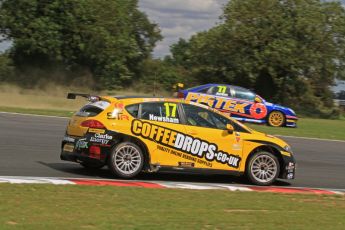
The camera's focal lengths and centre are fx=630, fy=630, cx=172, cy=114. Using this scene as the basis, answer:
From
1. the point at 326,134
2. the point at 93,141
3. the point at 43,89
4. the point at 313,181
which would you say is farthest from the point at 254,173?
the point at 43,89

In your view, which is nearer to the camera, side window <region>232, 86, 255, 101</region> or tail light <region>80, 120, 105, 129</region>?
tail light <region>80, 120, 105, 129</region>

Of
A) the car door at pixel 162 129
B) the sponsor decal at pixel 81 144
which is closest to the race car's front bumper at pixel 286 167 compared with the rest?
the car door at pixel 162 129

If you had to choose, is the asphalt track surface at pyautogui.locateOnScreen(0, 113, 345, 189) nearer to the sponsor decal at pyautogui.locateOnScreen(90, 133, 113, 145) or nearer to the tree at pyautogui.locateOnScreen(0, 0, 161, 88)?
the sponsor decal at pyautogui.locateOnScreen(90, 133, 113, 145)

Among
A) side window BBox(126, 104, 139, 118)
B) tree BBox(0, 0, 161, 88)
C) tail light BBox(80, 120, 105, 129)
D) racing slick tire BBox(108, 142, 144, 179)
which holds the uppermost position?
tree BBox(0, 0, 161, 88)

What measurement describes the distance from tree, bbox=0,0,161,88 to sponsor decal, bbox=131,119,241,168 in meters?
27.5

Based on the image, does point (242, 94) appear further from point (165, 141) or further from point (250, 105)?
point (165, 141)

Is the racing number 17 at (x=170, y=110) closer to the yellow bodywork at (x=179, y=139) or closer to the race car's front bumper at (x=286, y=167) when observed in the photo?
the yellow bodywork at (x=179, y=139)

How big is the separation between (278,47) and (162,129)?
2726cm

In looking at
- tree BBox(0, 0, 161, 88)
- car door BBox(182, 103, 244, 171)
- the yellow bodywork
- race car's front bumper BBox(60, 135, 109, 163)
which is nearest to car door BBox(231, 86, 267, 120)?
the yellow bodywork

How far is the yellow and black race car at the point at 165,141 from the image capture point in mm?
10453

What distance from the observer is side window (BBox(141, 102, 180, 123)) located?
1068 centimetres

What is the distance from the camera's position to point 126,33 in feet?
135

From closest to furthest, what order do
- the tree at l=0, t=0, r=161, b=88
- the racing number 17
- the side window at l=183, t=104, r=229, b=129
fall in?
the racing number 17 < the side window at l=183, t=104, r=229, b=129 < the tree at l=0, t=0, r=161, b=88

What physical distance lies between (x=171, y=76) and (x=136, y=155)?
33.9 meters
